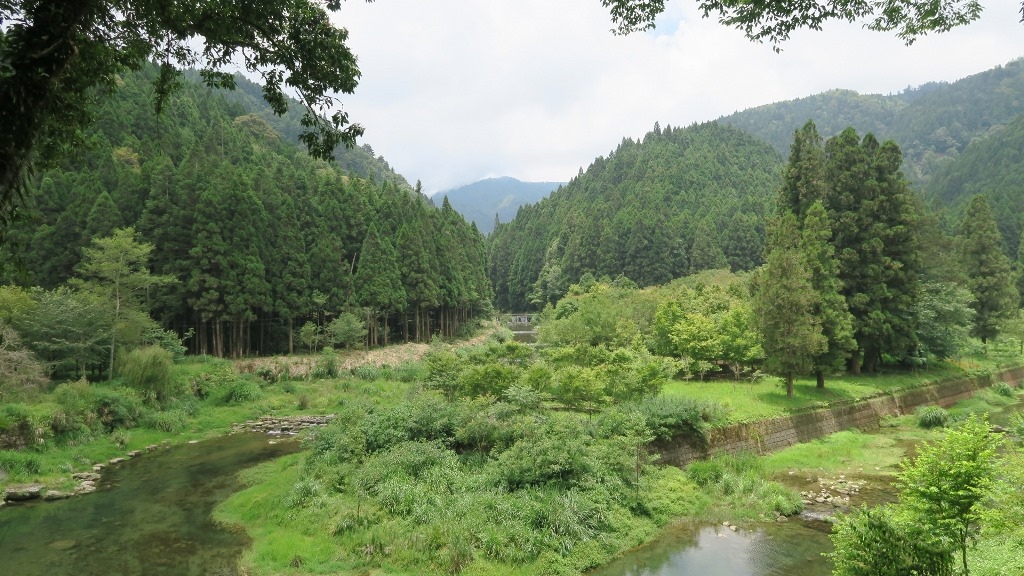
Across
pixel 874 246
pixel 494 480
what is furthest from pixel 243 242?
pixel 874 246

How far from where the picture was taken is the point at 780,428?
20.9 meters

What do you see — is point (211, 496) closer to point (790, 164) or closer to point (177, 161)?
point (790, 164)

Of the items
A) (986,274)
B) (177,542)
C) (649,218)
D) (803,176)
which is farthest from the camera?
(649,218)

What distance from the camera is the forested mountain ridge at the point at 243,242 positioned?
114 ft

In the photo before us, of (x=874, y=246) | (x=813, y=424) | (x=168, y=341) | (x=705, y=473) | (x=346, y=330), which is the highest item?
(x=874, y=246)

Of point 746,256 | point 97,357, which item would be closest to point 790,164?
point 97,357

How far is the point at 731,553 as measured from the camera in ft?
43.0

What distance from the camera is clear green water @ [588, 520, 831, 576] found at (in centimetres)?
1221

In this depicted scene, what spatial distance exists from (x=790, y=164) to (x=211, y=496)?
36.7m

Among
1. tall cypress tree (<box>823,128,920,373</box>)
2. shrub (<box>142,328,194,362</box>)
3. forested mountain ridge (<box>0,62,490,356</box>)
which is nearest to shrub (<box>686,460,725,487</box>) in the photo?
tall cypress tree (<box>823,128,920,373</box>)

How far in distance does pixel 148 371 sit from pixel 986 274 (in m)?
54.2

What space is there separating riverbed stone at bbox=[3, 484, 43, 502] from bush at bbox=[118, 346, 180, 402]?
891cm

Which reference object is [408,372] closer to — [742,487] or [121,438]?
[121,438]

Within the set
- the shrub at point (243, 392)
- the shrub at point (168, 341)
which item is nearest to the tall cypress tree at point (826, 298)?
the shrub at point (243, 392)
